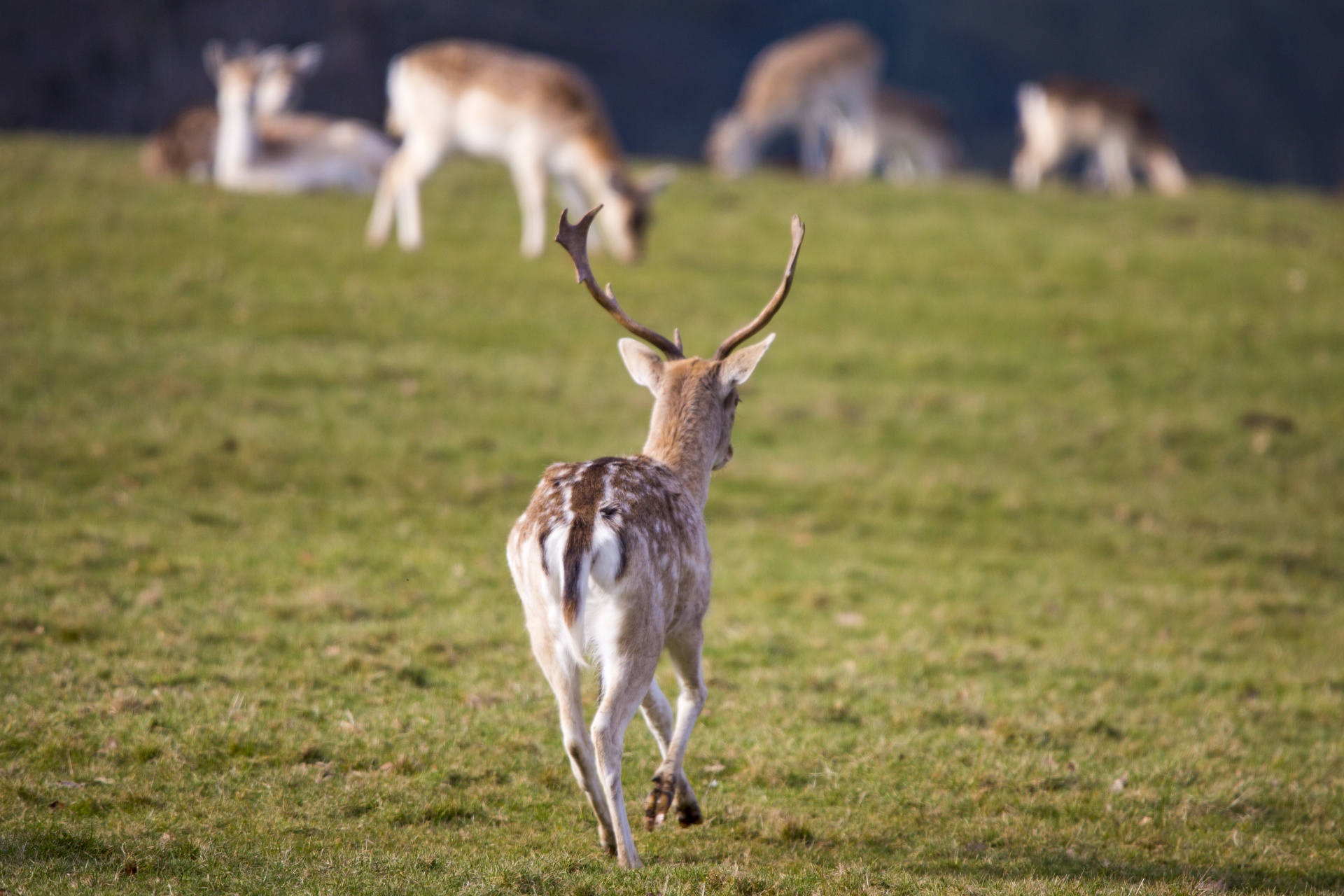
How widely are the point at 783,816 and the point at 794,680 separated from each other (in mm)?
1690

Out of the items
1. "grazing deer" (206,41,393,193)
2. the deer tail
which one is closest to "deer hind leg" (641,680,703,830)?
the deer tail

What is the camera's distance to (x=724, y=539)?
953cm

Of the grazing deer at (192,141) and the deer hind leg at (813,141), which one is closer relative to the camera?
the grazing deer at (192,141)

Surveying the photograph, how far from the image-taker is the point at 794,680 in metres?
6.95

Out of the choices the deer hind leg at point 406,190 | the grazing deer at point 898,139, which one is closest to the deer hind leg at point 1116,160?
the grazing deer at point 898,139

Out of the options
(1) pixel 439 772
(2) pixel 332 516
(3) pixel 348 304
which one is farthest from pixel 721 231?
(1) pixel 439 772

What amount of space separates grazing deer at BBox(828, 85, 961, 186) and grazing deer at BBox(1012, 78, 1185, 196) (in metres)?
2.25

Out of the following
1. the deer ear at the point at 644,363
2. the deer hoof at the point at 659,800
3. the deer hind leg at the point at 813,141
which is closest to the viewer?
the deer hoof at the point at 659,800

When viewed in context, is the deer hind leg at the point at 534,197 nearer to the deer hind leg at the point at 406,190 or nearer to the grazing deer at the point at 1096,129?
the deer hind leg at the point at 406,190

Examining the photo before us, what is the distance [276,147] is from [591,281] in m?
12.8

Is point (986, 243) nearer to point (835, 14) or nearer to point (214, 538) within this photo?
point (214, 538)

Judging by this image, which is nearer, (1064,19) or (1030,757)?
(1030,757)

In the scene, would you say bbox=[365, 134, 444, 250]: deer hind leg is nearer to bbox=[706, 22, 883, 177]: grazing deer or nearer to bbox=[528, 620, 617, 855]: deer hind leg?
bbox=[706, 22, 883, 177]: grazing deer

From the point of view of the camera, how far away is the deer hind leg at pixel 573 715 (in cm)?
461
